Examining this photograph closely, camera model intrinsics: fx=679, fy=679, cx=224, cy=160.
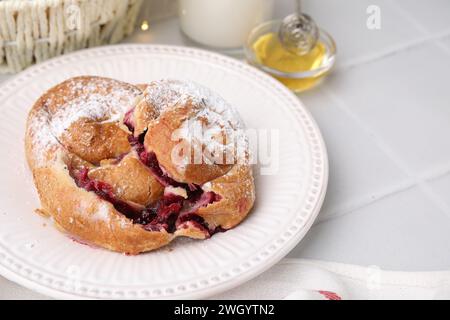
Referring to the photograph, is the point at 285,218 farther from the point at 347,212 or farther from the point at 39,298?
the point at 39,298

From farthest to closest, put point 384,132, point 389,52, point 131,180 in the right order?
point 389,52 < point 384,132 < point 131,180

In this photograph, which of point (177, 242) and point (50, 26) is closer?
point (177, 242)

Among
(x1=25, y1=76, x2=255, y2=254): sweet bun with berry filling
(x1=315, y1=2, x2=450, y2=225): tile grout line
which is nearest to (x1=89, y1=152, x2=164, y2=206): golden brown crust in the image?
(x1=25, y1=76, x2=255, y2=254): sweet bun with berry filling

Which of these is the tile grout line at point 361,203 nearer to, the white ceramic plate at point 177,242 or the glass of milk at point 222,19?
the white ceramic plate at point 177,242

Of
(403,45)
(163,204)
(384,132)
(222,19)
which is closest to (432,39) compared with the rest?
(403,45)

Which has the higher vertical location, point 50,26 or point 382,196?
point 50,26

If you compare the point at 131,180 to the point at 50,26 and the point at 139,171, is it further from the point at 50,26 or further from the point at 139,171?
the point at 50,26

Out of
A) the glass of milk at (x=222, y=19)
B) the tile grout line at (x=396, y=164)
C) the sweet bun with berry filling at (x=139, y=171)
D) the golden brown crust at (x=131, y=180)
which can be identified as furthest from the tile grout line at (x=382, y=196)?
the glass of milk at (x=222, y=19)

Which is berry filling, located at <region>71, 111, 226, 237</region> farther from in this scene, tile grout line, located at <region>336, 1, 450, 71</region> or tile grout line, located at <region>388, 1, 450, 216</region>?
tile grout line, located at <region>336, 1, 450, 71</region>
